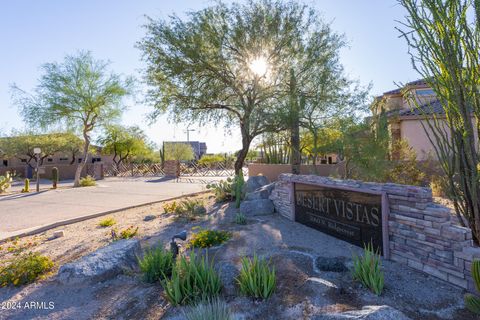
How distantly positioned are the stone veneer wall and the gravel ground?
0.16 metres

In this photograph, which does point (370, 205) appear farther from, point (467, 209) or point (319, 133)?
point (319, 133)

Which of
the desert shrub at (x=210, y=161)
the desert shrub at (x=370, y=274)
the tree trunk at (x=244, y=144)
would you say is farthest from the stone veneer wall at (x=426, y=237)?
the desert shrub at (x=210, y=161)

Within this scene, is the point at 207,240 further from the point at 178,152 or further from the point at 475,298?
the point at 178,152

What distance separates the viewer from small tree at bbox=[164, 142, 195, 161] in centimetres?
4859

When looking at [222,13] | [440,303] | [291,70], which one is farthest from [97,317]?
[222,13]

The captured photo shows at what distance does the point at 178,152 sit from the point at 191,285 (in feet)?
152

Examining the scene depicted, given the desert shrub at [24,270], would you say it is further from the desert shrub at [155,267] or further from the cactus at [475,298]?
the cactus at [475,298]

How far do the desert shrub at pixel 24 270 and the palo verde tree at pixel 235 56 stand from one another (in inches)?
322

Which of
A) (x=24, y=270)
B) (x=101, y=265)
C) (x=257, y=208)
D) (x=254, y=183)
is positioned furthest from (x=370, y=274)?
(x=254, y=183)

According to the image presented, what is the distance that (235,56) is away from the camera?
39.2ft

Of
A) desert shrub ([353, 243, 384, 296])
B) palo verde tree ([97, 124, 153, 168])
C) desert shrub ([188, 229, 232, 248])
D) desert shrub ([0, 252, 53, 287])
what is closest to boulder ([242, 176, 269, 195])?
desert shrub ([188, 229, 232, 248])

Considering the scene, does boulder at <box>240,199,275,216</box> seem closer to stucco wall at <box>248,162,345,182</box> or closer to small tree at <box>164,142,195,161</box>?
stucco wall at <box>248,162,345,182</box>

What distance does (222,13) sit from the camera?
11516 mm

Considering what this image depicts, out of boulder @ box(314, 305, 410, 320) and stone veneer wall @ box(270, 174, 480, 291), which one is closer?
boulder @ box(314, 305, 410, 320)
